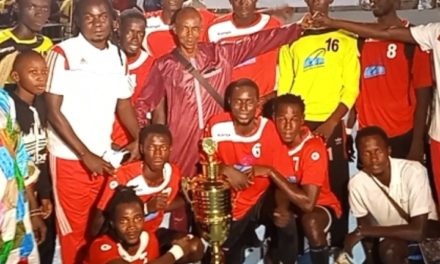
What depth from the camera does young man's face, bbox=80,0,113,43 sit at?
3.52 metres

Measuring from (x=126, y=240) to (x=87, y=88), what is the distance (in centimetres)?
66

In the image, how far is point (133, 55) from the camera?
151 inches

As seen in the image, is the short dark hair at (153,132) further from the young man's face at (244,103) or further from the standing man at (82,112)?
the young man's face at (244,103)

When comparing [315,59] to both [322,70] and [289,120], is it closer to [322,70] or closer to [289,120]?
[322,70]

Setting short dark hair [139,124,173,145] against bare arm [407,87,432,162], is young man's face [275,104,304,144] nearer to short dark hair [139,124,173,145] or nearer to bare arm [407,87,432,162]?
short dark hair [139,124,173,145]

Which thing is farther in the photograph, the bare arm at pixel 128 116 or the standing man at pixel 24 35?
the bare arm at pixel 128 116

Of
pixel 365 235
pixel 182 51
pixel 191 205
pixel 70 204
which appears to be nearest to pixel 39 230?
pixel 70 204

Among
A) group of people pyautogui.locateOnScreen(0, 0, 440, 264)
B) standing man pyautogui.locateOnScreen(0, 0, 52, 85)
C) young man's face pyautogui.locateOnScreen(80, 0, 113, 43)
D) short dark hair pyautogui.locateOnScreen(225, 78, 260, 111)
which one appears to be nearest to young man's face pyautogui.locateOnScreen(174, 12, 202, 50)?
group of people pyautogui.locateOnScreen(0, 0, 440, 264)

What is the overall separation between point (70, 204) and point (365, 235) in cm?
122

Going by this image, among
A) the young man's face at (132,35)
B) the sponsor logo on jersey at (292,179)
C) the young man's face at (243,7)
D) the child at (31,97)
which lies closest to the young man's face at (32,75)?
the child at (31,97)

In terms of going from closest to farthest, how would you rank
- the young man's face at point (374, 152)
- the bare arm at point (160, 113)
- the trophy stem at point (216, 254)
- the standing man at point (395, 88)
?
the trophy stem at point (216, 254) < the young man's face at point (374, 152) < the bare arm at point (160, 113) < the standing man at point (395, 88)

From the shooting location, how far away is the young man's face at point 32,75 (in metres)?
3.47

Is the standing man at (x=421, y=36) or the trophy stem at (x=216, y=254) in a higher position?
the standing man at (x=421, y=36)

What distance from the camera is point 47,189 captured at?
3646mm
